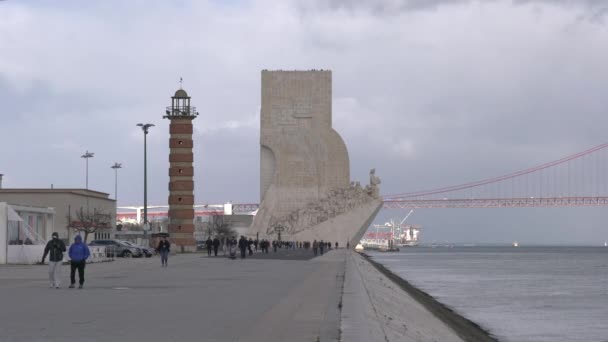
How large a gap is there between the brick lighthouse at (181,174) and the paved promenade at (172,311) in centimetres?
4237

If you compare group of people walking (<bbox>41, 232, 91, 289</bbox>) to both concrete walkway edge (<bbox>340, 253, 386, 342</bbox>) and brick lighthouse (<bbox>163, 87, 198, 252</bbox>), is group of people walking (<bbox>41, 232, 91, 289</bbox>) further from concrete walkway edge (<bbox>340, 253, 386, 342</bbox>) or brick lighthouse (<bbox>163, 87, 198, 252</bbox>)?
brick lighthouse (<bbox>163, 87, 198, 252</bbox>)

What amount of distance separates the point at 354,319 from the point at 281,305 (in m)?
2.57

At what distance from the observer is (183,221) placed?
62719mm

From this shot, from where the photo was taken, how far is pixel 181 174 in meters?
63.4

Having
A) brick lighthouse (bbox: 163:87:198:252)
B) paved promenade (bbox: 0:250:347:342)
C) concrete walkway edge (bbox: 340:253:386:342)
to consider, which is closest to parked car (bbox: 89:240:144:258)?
brick lighthouse (bbox: 163:87:198:252)

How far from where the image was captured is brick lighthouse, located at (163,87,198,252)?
62688mm

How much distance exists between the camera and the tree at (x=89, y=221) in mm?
55469

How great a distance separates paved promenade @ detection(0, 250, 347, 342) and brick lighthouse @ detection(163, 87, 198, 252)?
4237 cm

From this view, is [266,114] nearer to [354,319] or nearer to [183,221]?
[183,221]

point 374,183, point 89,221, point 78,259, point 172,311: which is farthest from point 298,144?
point 172,311

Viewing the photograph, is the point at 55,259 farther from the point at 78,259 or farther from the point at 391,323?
the point at 391,323

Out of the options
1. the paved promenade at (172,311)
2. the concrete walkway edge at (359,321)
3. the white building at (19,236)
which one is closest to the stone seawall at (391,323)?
the concrete walkway edge at (359,321)

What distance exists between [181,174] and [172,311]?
51075 millimetres

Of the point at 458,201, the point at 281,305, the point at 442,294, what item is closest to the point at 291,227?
the point at 458,201
